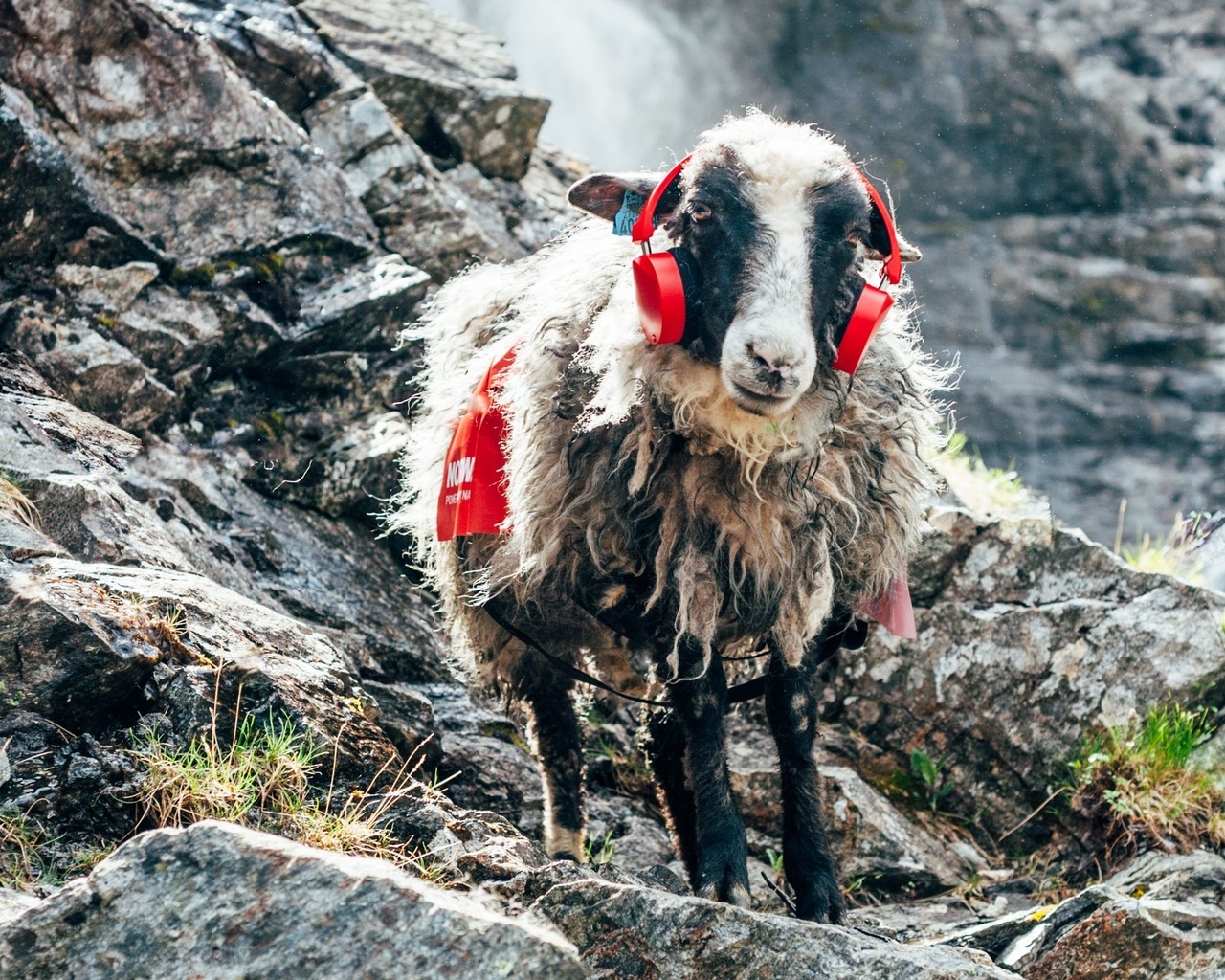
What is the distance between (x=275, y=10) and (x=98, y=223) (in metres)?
2.64

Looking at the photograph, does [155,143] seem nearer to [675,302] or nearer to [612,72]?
[675,302]

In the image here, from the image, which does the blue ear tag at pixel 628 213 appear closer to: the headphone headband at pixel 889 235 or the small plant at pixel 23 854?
the headphone headband at pixel 889 235

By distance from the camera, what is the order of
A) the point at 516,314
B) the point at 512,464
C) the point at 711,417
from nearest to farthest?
the point at 711,417 → the point at 512,464 → the point at 516,314

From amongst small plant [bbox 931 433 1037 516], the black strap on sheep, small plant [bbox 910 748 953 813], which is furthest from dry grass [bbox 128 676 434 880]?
small plant [bbox 931 433 1037 516]

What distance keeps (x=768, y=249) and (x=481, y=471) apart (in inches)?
48.1

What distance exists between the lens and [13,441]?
13.7 ft

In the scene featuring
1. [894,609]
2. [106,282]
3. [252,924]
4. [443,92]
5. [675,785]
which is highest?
[443,92]

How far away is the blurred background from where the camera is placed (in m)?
13.1

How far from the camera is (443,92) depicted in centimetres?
781

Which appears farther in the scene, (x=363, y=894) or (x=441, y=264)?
(x=441, y=264)

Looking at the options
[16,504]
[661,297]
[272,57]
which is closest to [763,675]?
[661,297]

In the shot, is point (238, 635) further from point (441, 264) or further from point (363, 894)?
point (441, 264)

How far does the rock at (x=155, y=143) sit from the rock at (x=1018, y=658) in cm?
306

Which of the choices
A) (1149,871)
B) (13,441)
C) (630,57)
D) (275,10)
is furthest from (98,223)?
(630,57)
